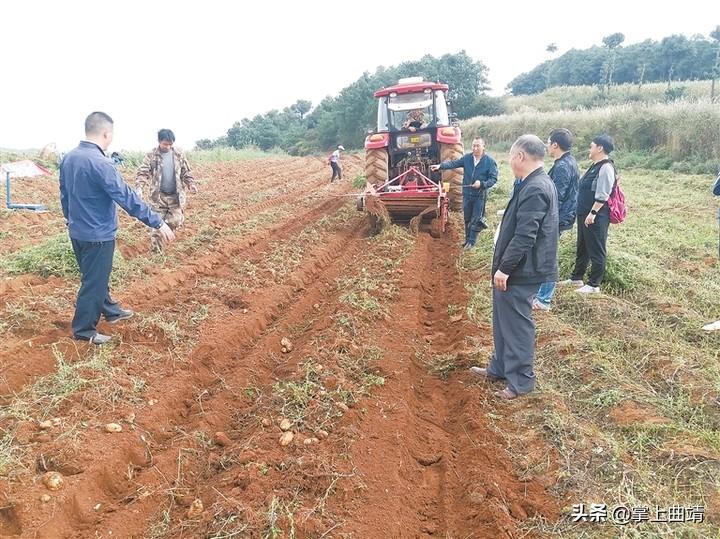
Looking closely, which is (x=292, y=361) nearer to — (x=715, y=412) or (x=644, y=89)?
(x=715, y=412)

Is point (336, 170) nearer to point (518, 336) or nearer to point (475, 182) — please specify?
point (475, 182)

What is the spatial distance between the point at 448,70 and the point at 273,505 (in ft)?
126

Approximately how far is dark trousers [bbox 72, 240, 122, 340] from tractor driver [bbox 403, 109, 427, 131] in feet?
20.1

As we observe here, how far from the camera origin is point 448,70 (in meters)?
36.1

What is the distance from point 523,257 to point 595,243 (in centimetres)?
212

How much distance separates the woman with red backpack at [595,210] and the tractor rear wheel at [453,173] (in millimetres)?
3311

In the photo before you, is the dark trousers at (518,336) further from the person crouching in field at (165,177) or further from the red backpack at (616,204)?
the person crouching in field at (165,177)

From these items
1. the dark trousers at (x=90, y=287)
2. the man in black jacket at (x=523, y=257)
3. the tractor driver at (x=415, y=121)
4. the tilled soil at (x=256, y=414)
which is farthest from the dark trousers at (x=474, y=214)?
the dark trousers at (x=90, y=287)

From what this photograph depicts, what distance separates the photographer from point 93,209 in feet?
12.4

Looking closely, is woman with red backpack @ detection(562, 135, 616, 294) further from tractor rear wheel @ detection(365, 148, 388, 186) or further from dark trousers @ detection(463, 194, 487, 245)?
tractor rear wheel @ detection(365, 148, 388, 186)

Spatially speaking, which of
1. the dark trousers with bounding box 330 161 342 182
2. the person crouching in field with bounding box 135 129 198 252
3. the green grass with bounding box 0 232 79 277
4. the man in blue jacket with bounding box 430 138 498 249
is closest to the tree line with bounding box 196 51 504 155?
the dark trousers with bounding box 330 161 342 182

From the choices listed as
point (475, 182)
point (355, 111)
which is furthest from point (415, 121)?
point (355, 111)

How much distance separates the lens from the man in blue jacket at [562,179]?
4.54 m

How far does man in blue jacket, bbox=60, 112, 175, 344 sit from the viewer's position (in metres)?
3.69
